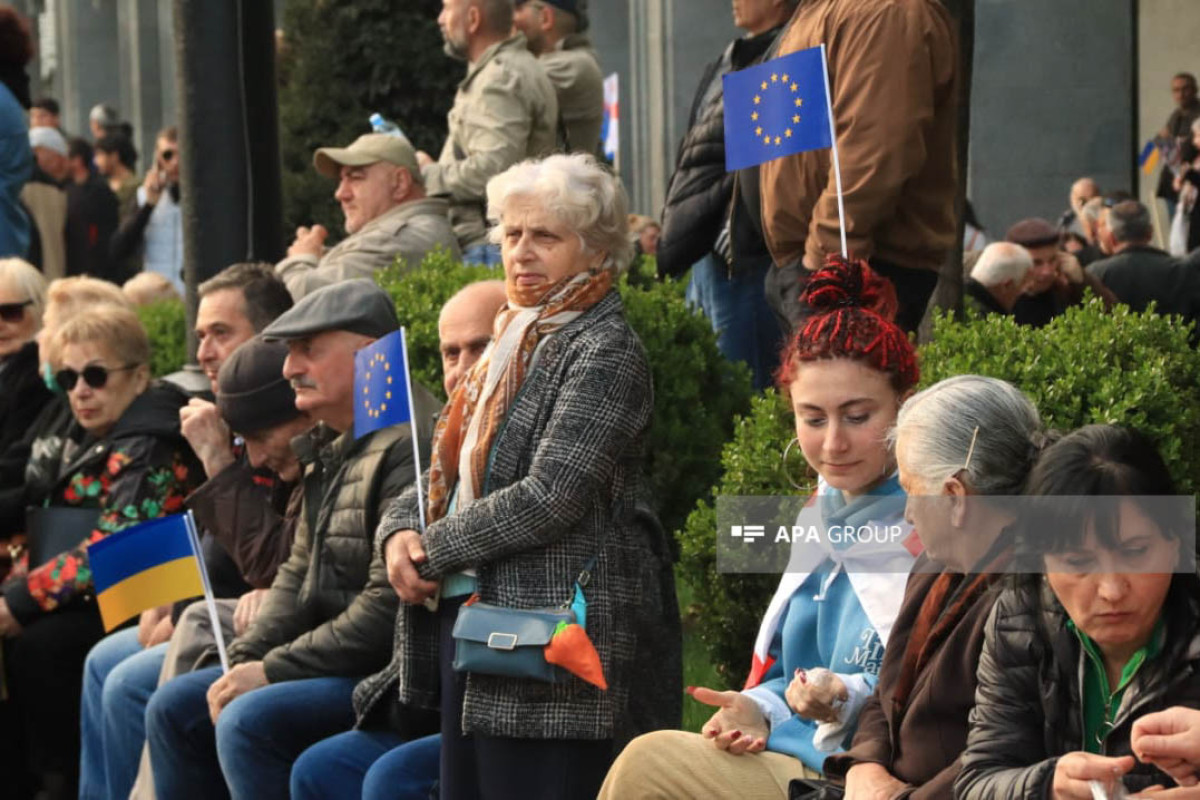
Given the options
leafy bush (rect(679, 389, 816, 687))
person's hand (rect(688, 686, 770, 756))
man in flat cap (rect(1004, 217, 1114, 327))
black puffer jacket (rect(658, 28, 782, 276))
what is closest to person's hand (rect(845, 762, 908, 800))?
person's hand (rect(688, 686, 770, 756))

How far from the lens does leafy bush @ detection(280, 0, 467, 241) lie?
663 inches

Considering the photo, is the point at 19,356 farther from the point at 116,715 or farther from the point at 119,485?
the point at 116,715

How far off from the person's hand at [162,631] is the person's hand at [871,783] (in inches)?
143

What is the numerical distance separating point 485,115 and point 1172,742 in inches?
246

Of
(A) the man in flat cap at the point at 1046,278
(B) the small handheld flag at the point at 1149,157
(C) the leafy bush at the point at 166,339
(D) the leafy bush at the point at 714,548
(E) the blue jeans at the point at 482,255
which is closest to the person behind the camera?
(D) the leafy bush at the point at 714,548

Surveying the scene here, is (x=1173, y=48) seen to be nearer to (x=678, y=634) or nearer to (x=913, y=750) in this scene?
(x=678, y=634)

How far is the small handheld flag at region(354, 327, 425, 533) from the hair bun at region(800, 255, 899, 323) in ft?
4.96

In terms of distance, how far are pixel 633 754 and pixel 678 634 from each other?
1021 millimetres

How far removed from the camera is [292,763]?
21.2ft

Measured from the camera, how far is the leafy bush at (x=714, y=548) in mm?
6324

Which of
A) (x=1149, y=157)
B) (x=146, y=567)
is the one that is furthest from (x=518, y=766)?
(x=1149, y=157)

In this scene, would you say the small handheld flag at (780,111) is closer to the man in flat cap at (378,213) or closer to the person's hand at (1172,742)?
the man in flat cap at (378,213)

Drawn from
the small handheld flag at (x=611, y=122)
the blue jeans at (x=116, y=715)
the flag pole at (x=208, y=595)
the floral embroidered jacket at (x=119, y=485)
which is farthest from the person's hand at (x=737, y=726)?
the small handheld flag at (x=611, y=122)

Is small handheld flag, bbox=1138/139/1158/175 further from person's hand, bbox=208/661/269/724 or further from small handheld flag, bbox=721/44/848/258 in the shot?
person's hand, bbox=208/661/269/724
